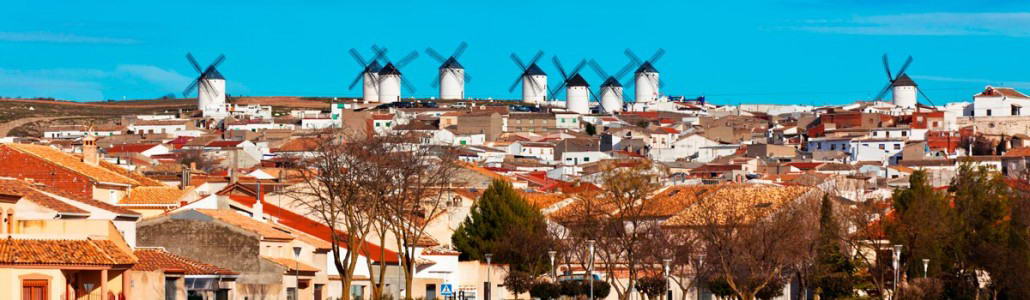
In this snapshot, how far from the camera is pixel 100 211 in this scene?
45.5m

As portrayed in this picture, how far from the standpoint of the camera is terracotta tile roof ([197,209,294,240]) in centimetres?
5266

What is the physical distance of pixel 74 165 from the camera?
205ft

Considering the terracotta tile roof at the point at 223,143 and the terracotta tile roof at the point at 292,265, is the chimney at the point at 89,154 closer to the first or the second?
the terracotta tile roof at the point at 292,265

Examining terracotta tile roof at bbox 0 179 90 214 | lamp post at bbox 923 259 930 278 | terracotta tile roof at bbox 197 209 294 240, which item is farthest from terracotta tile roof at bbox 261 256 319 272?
lamp post at bbox 923 259 930 278

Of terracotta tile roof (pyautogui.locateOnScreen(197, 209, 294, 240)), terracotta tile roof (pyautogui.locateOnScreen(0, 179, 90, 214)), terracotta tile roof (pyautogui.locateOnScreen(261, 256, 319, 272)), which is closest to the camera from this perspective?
terracotta tile roof (pyautogui.locateOnScreen(0, 179, 90, 214))

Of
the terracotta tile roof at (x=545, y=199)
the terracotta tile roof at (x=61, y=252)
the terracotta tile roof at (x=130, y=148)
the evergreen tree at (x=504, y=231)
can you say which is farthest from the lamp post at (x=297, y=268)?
the terracotta tile roof at (x=130, y=148)

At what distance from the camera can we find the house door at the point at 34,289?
35906 millimetres

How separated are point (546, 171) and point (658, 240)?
68696 mm

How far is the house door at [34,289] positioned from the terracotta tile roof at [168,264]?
4631mm

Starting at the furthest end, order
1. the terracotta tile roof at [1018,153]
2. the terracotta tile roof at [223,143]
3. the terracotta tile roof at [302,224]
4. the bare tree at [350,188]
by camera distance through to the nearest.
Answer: the terracotta tile roof at [223,143]
the terracotta tile roof at [1018,153]
the terracotta tile roof at [302,224]
the bare tree at [350,188]

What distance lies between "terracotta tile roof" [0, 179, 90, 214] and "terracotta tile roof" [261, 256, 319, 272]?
341 inches

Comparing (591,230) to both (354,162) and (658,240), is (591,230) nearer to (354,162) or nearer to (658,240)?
(658,240)

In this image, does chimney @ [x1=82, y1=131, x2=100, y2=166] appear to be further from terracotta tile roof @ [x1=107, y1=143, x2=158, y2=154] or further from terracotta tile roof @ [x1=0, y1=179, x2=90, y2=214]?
terracotta tile roof @ [x1=107, y1=143, x2=158, y2=154]

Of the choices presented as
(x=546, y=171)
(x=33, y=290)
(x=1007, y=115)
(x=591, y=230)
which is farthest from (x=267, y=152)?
(x=33, y=290)
